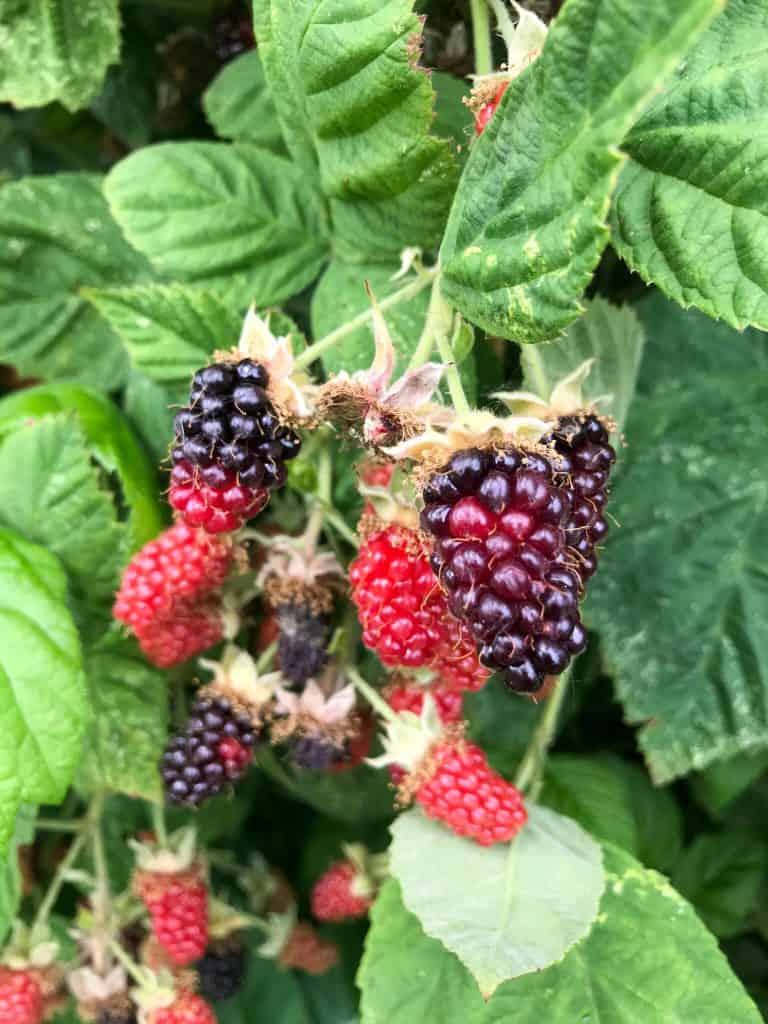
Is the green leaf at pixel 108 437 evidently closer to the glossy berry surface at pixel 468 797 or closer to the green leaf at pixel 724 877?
the glossy berry surface at pixel 468 797

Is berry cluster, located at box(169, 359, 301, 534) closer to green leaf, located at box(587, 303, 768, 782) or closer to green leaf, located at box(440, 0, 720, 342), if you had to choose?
green leaf, located at box(440, 0, 720, 342)

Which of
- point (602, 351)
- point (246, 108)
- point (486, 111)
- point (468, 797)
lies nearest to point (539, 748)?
point (468, 797)

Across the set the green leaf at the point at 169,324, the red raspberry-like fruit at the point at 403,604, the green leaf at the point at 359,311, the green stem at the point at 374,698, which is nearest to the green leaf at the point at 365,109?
the green leaf at the point at 359,311

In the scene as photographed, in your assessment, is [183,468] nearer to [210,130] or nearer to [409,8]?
[409,8]

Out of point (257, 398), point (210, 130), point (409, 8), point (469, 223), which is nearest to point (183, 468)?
point (257, 398)

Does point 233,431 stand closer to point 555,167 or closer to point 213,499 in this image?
point 213,499

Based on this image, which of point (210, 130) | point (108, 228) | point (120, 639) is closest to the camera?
point (120, 639)
